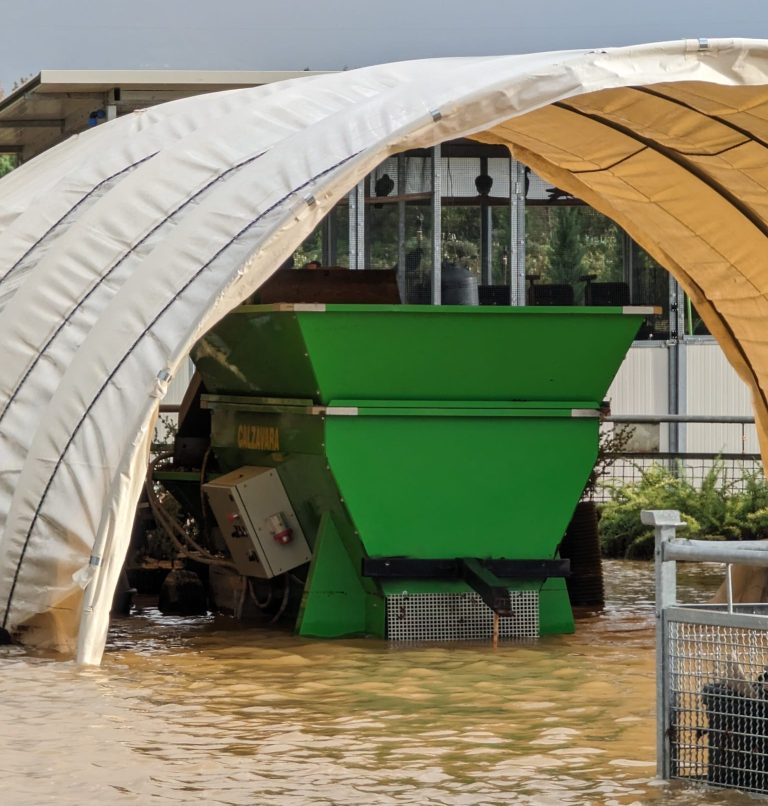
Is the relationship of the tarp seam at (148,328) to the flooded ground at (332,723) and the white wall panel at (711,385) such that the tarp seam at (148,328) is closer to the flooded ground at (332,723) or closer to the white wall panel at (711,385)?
the flooded ground at (332,723)

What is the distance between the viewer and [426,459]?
990 centimetres

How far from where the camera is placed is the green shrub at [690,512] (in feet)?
48.3

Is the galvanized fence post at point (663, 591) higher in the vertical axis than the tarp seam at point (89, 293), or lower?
lower

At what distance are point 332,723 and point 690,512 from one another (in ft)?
27.9

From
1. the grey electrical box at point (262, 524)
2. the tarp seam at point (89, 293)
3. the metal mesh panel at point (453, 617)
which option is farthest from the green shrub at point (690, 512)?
the tarp seam at point (89, 293)

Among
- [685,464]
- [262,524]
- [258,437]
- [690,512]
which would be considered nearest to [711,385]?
[685,464]

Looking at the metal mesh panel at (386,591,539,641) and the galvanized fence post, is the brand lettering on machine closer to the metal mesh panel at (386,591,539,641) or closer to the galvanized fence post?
the metal mesh panel at (386,591,539,641)

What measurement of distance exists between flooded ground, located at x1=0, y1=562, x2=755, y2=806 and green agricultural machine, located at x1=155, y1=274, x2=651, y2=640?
38 cm

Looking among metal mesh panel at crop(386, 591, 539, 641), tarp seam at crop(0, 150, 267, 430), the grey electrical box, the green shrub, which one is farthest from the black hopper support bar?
the green shrub

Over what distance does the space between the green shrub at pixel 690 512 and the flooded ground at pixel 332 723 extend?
4.63 metres

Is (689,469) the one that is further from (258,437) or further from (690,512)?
(258,437)

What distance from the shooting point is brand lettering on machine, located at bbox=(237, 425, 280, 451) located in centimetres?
1048

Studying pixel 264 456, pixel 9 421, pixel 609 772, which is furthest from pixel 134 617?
pixel 609 772

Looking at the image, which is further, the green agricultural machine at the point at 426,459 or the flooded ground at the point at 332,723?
the green agricultural machine at the point at 426,459
